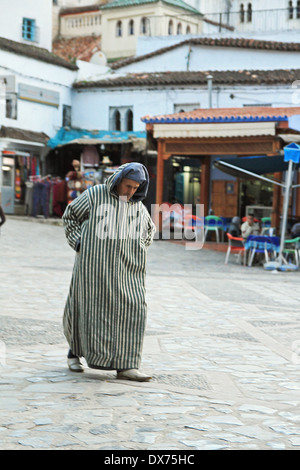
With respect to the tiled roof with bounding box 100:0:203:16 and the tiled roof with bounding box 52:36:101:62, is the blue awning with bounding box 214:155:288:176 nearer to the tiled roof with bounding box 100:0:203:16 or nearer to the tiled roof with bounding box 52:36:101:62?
the tiled roof with bounding box 100:0:203:16

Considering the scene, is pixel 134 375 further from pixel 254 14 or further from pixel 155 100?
pixel 254 14

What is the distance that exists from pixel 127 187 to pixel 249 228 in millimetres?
11427

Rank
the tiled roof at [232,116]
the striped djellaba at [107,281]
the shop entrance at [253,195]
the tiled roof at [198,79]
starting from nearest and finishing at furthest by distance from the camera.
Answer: the striped djellaba at [107,281], the tiled roof at [232,116], the shop entrance at [253,195], the tiled roof at [198,79]

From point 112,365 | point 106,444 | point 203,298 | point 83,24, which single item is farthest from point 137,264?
point 83,24

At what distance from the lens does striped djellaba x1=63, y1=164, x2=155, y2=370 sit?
5.48 m

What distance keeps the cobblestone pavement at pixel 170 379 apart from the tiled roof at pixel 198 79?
14.8m

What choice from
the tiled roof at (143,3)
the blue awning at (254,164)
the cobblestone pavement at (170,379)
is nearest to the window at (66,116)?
the blue awning at (254,164)

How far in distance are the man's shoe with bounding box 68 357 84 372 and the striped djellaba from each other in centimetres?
9

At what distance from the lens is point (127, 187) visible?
18.3 feet

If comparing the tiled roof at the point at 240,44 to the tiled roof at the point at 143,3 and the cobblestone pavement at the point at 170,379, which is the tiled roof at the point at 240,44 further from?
the cobblestone pavement at the point at 170,379

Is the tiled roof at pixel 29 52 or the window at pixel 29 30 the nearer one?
the tiled roof at pixel 29 52

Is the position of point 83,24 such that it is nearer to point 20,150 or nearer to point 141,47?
point 141,47

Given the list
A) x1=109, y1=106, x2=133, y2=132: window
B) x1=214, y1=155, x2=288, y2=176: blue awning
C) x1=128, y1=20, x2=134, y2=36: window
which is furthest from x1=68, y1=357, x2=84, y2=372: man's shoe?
x1=128, y1=20, x2=134, y2=36: window

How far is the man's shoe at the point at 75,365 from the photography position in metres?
5.75
